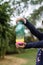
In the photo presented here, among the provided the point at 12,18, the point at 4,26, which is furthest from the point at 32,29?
the point at 12,18

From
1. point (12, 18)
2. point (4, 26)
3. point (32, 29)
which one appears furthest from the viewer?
point (12, 18)

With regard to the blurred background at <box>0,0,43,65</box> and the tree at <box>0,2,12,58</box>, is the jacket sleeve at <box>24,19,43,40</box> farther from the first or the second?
the tree at <box>0,2,12,58</box>

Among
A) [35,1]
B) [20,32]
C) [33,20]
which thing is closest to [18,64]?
[20,32]

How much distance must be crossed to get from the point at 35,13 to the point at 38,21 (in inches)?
32.4

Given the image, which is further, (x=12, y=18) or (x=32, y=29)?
(x=12, y=18)

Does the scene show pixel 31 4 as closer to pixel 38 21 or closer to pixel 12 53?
pixel 38 21

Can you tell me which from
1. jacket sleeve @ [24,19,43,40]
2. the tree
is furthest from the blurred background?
jacket sleeve @ [24,19,43,40]

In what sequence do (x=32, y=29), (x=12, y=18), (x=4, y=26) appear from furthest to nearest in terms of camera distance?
(x=12, y=18), (x=4, y=26), (x=32, y=29)

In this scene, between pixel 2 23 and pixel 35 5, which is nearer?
pixel 2 23

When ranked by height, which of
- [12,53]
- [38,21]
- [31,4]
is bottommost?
[12,53]

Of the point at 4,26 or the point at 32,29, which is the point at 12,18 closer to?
the point at 4,26

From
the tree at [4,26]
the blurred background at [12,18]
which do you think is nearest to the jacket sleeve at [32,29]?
the blurred background at [12,18]

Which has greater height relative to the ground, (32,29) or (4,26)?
(32,29)

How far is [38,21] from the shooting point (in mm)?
23281
